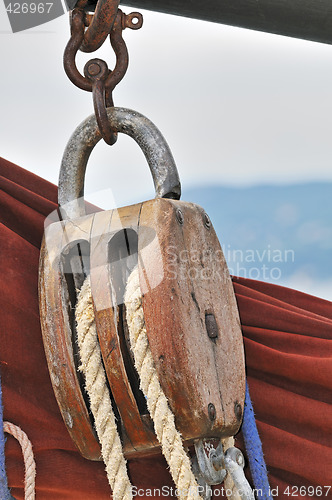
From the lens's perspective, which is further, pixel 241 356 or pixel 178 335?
pixel 241 356

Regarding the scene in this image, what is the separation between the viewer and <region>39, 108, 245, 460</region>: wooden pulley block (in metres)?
0.79

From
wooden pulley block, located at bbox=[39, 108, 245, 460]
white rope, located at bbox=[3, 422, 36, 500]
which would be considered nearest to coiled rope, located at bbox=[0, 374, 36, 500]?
white rope, located at bbox=[3, 422, 36, 500]

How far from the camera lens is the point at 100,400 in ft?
2.71

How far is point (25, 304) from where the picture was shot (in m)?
1.15

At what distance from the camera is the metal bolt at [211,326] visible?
33.5 inches

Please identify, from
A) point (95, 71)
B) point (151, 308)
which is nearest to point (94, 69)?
point (95, 71)

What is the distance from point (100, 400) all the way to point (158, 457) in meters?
0.36

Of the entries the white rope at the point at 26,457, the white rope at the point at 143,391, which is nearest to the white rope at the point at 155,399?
the white rope at the point at 143,391

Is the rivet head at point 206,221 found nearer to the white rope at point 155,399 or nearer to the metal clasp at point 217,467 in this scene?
the white rope at point 155,399

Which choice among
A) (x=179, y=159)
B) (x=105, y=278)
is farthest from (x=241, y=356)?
(x=179, y=159)

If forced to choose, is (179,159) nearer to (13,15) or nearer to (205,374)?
(13,15)

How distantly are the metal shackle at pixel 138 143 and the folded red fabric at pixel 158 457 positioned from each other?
29 cm

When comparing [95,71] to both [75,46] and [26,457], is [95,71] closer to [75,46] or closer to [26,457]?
[75,46]

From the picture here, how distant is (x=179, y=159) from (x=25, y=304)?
81 centimetres
